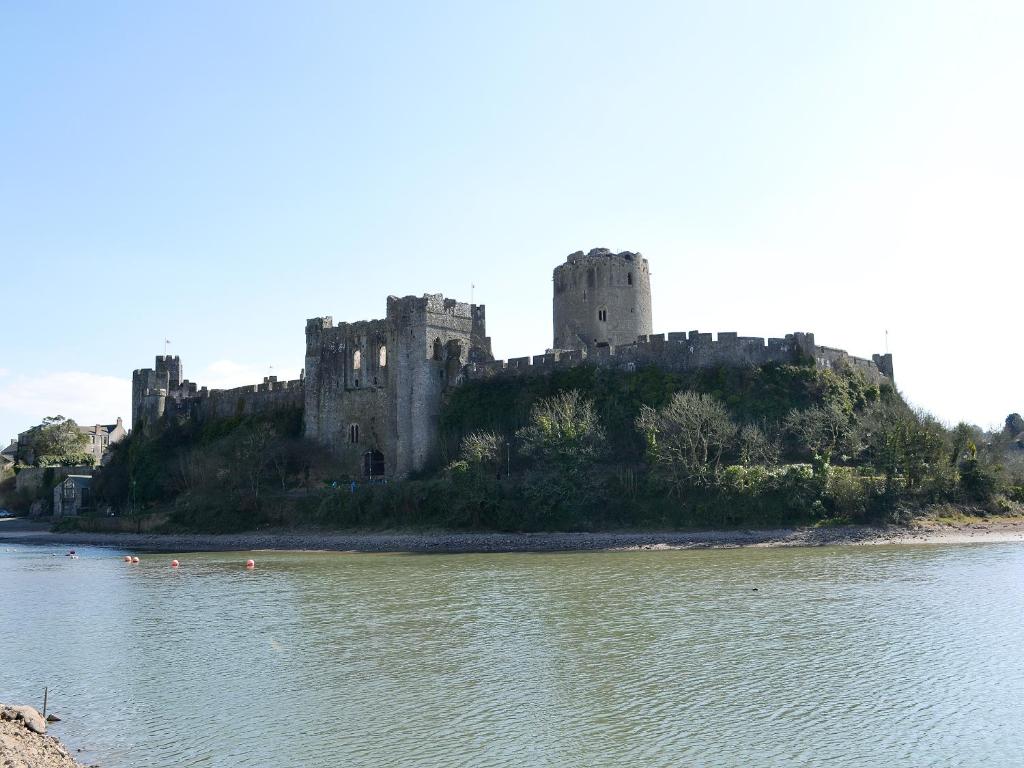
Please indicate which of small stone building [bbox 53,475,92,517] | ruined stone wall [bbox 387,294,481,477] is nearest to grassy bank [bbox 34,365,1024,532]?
ruined stone wall [bbox 387,294,481,477]

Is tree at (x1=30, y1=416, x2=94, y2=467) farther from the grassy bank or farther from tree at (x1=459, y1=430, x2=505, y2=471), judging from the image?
tree at (x1=459, y1=430, x2=505, y2=471)

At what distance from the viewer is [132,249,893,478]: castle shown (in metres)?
42.1

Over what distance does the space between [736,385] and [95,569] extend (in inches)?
988

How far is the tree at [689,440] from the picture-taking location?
3647 centimetres

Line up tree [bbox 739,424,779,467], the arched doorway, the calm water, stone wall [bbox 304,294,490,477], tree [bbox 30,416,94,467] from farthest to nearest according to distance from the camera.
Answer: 1. tree [bbox 30,416,94,467]
2. the arched doorway
3. stone wall [bbox 304,294,490,477]
4. tree [bbox 739,424,779,467]
5. the calm water

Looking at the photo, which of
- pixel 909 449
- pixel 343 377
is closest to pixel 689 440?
pixel 909 449

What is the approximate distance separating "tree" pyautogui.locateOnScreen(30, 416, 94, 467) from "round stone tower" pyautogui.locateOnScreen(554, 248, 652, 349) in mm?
40087

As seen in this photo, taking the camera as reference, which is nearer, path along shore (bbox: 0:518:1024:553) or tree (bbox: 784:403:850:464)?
path along shore (bbox: 0:518:1024:553)

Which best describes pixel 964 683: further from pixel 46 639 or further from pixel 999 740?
pixel 46 639

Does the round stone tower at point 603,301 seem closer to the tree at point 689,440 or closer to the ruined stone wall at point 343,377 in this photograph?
the ruined stone wall at point 343,377

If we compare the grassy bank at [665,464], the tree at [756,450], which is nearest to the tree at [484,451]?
the grassy bank at [665,464]

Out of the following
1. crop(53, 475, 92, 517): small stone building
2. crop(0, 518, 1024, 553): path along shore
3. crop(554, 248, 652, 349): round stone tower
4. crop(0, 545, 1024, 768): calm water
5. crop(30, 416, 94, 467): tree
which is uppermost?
crop(554, 248, 652, 349): round stone tower

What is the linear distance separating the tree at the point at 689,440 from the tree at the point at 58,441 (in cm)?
4924

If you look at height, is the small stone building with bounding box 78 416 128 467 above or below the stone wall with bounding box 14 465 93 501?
above
